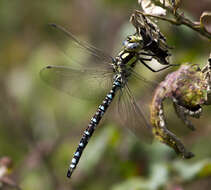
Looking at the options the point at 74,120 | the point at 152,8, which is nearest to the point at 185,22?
the point at 152,8

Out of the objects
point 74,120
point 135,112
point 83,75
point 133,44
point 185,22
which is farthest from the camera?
point 74,120

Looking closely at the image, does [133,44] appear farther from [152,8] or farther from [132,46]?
[152,8]

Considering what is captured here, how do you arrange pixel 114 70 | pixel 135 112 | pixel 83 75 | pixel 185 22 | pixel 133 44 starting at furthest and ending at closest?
pixel 83 75 → pixel 114 70 → pixel 135 112 → pixel 133 44 → pixel 185 22

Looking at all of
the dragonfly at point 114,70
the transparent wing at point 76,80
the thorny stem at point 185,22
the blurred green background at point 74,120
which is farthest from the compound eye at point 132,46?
the blurred green background at point 74,120

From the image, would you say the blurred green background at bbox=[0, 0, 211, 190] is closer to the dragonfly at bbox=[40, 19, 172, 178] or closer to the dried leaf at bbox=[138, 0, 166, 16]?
the dragonfly at bbox=[40, 19, 172, 178]

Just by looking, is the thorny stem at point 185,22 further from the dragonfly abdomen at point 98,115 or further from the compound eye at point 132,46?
the dragonfly abdomen at point 98,115

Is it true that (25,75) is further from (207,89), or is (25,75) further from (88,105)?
(207,89)
